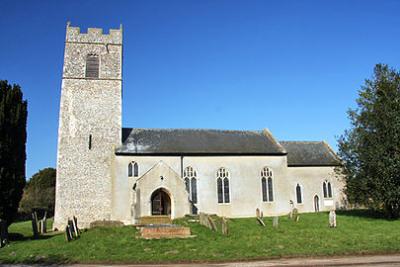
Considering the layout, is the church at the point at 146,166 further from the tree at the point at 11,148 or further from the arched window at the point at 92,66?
the tree at the point at 11,148

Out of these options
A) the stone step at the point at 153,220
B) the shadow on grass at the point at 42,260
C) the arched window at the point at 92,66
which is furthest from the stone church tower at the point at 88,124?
the shadow on grass at the point at 42,260

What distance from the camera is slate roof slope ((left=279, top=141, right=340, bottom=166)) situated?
40.2 m

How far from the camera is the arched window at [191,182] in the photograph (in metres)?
35.1

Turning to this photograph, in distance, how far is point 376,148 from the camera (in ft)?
97.5

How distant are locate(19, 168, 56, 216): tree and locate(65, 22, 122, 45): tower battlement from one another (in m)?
26.9

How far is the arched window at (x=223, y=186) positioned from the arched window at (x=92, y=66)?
1557 cm

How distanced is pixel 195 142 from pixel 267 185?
8.40m

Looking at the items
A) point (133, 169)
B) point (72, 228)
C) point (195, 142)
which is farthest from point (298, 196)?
point (72, 228)

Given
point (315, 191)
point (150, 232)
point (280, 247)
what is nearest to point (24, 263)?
point (150, 232)

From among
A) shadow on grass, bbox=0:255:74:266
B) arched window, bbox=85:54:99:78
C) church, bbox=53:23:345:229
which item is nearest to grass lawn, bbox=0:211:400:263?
shadow on grass, bbox=0:255:74:266

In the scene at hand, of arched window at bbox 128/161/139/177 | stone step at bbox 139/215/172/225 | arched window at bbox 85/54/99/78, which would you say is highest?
arched window at bbox 85/54/99/78

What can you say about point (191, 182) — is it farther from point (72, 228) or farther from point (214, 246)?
point (214, 246)

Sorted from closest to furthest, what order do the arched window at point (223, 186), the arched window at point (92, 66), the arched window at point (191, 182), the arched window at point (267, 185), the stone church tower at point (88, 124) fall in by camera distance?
the stone church tower at point (88, 124) → the arched window at point (191, 182) → the arched window at point (223, 186) → the arched window at point (92, 66) → the arched window at point (267, 185)

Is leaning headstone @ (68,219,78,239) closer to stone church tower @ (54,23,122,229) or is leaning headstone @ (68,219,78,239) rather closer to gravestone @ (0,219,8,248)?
gravestone @ (0,219,8,248)
